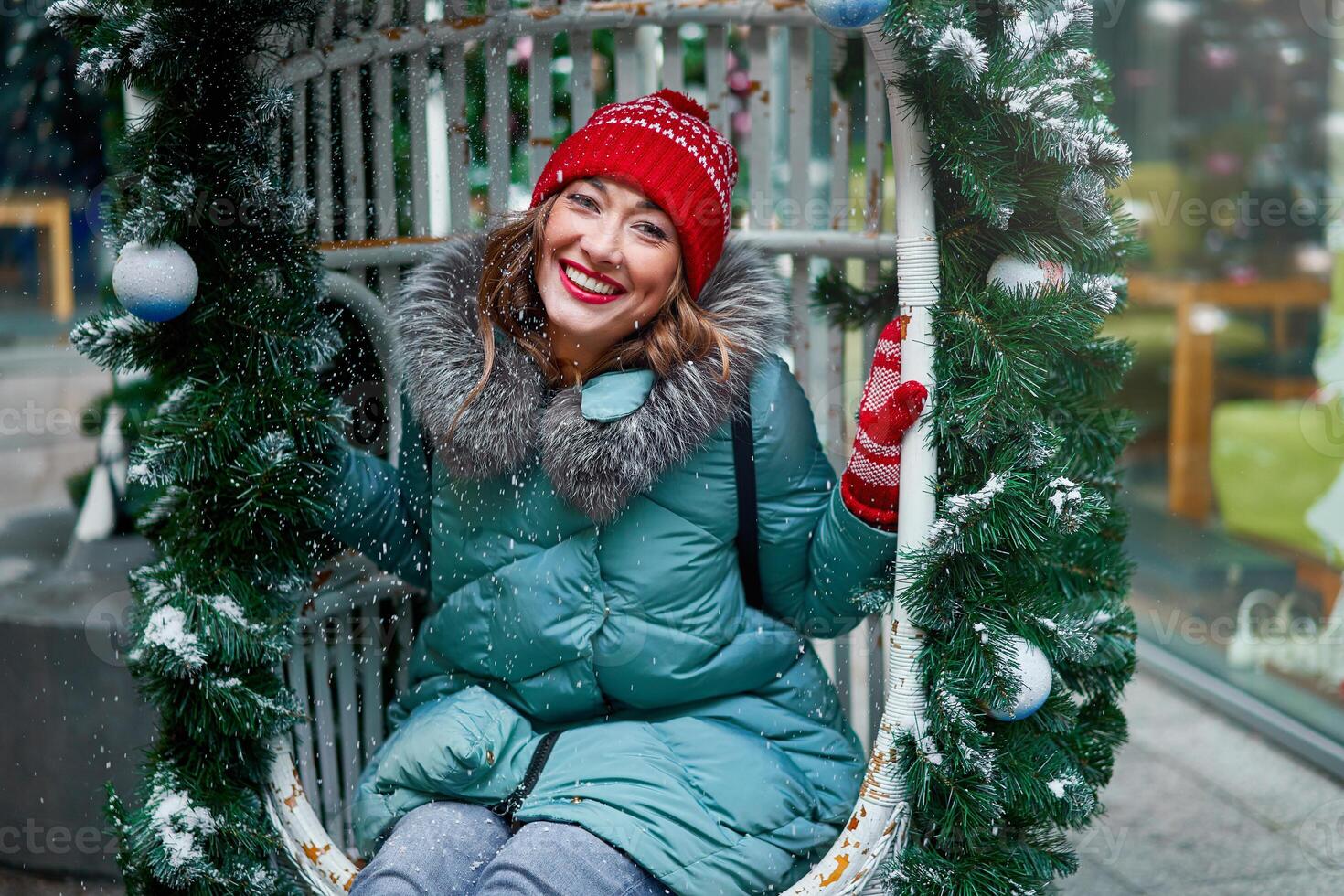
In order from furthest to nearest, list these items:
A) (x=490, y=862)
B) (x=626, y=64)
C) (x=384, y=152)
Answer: (x=626, y=64) → (x=384, y=152) → (x=490, y=862)

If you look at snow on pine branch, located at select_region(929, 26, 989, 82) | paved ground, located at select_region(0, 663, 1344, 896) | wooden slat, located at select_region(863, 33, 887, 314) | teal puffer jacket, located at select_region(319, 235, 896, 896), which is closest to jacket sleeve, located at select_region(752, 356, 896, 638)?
teal puffer jacket, located at select_region(319, 235, 896, 896)

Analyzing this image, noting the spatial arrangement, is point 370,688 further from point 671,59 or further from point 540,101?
point 671,59

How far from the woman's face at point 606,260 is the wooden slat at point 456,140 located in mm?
401

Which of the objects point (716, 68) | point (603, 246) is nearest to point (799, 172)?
point (716, 68)

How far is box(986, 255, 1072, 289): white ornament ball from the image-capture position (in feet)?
5.74

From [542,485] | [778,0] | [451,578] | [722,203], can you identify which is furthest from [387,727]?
[778,0]

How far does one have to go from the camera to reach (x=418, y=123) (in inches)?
96.8

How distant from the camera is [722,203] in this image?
6.93 ft

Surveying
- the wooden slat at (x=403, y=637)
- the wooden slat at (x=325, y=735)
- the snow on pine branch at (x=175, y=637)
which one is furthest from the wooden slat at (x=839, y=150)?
the snow on pine branch at (x=175, y=637)

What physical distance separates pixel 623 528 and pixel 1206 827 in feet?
6.29

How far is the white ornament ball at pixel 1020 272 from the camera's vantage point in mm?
1749

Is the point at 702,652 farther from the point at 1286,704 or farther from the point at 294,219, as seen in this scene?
the point at 1286,704

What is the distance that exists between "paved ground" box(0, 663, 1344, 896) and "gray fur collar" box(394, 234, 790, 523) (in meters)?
1.31

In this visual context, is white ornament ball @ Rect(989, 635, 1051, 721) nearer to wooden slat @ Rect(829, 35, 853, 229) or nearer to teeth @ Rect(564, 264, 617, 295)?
teeth @ Rect(564, 264, 617, 295)
